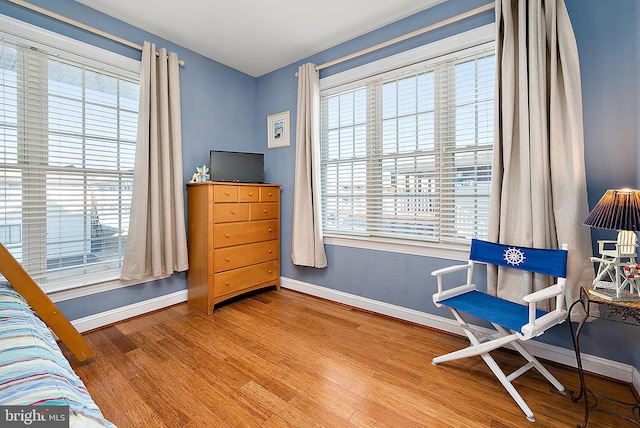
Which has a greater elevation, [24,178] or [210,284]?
[24,178]

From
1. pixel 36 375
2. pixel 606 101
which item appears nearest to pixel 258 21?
pixel 606 101

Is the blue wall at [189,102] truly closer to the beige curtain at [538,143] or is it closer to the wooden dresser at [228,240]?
the wooden dresser at [228,240]

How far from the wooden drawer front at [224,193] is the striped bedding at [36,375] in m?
1.71

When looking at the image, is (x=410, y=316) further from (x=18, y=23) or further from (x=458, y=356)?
(x=18, y=23)

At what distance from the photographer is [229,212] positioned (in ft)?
9.53

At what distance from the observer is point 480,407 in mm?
1562

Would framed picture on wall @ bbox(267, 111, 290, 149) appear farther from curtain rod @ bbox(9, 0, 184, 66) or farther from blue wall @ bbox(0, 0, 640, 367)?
curtain rod @ bbox(9, 0, 184, 66)

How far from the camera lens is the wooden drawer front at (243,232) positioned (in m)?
2.82

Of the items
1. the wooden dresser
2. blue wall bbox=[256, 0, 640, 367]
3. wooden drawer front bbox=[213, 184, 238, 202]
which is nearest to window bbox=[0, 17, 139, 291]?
the wooden dresser

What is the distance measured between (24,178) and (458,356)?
3.34m

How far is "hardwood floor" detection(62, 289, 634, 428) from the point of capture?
4.91ft

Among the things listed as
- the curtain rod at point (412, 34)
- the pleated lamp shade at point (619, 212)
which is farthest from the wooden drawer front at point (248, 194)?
the pleated lamp shade at point (619, 212)

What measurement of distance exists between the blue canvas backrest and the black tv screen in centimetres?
231

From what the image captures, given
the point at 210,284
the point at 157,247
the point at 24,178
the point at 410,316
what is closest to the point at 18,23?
the point at 24,178
